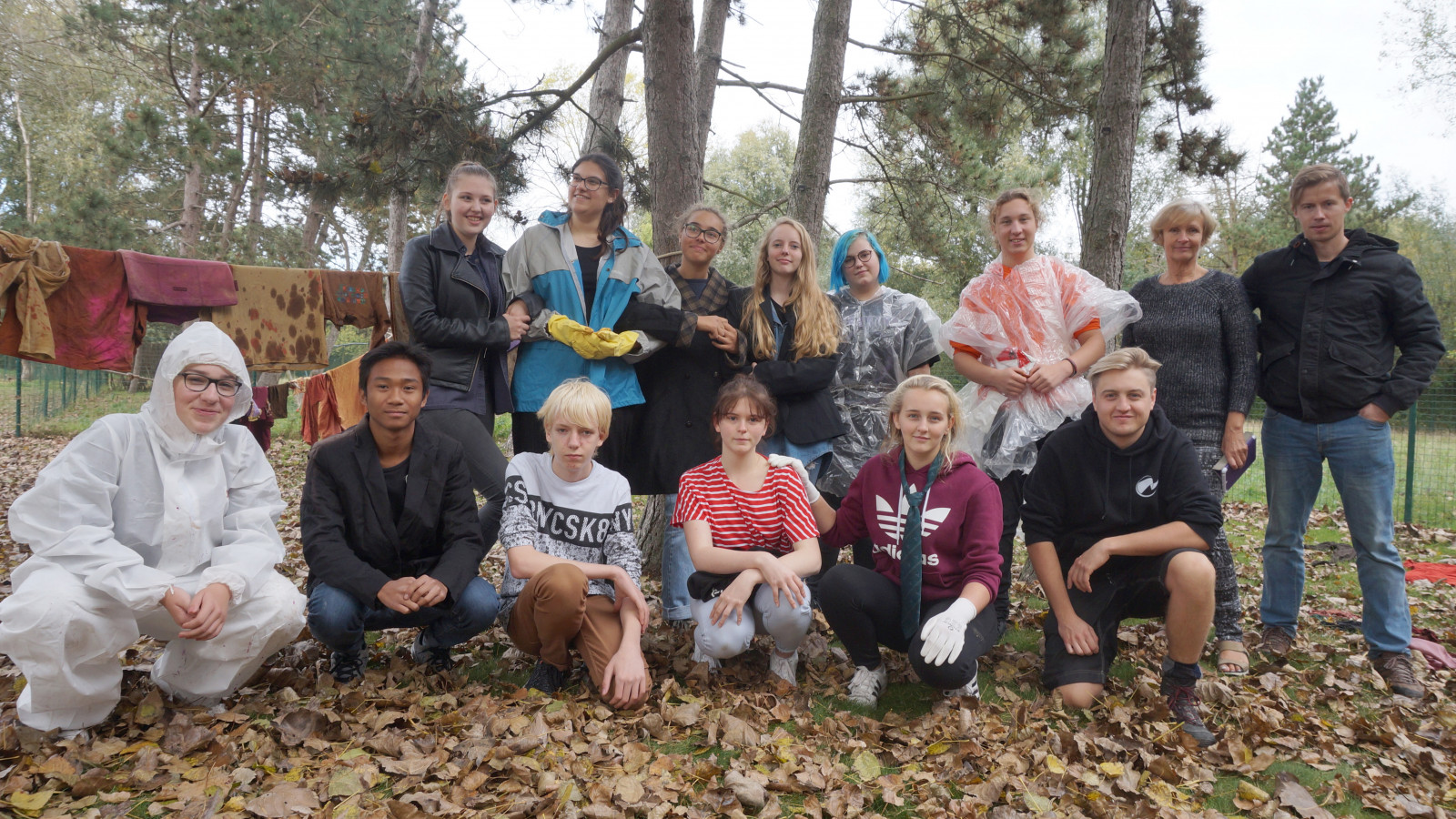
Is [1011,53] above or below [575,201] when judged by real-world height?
above

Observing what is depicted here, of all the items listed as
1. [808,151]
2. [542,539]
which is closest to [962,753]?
[542,539]

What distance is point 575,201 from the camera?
384 centimetres

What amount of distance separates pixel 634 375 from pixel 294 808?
2165 mm

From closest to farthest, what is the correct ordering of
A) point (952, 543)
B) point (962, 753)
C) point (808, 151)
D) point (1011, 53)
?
1. point (962, 753)
2. point (952, 543)
3. point (808, 151)
4. point (1011, 53)

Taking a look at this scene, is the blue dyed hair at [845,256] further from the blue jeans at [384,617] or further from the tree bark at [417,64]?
the tree bark at [417,64]

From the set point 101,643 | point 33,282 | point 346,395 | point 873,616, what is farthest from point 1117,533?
point 346,395

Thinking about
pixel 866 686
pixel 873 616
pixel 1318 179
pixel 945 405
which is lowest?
pixel 866 686

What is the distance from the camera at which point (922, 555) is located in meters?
3.25

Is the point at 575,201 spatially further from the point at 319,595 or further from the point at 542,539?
the point at 319,595

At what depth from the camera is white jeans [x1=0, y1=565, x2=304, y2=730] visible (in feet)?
8.33

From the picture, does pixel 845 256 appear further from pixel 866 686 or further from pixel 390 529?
pixel 390 529

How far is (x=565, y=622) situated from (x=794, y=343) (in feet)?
5.36

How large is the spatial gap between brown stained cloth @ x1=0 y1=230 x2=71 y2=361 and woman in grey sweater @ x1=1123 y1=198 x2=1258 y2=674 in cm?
542

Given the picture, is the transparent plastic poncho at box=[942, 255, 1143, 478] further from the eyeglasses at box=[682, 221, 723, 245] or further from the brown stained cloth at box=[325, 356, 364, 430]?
the brown stained cloth at box=[325, 356, 364, 430]
